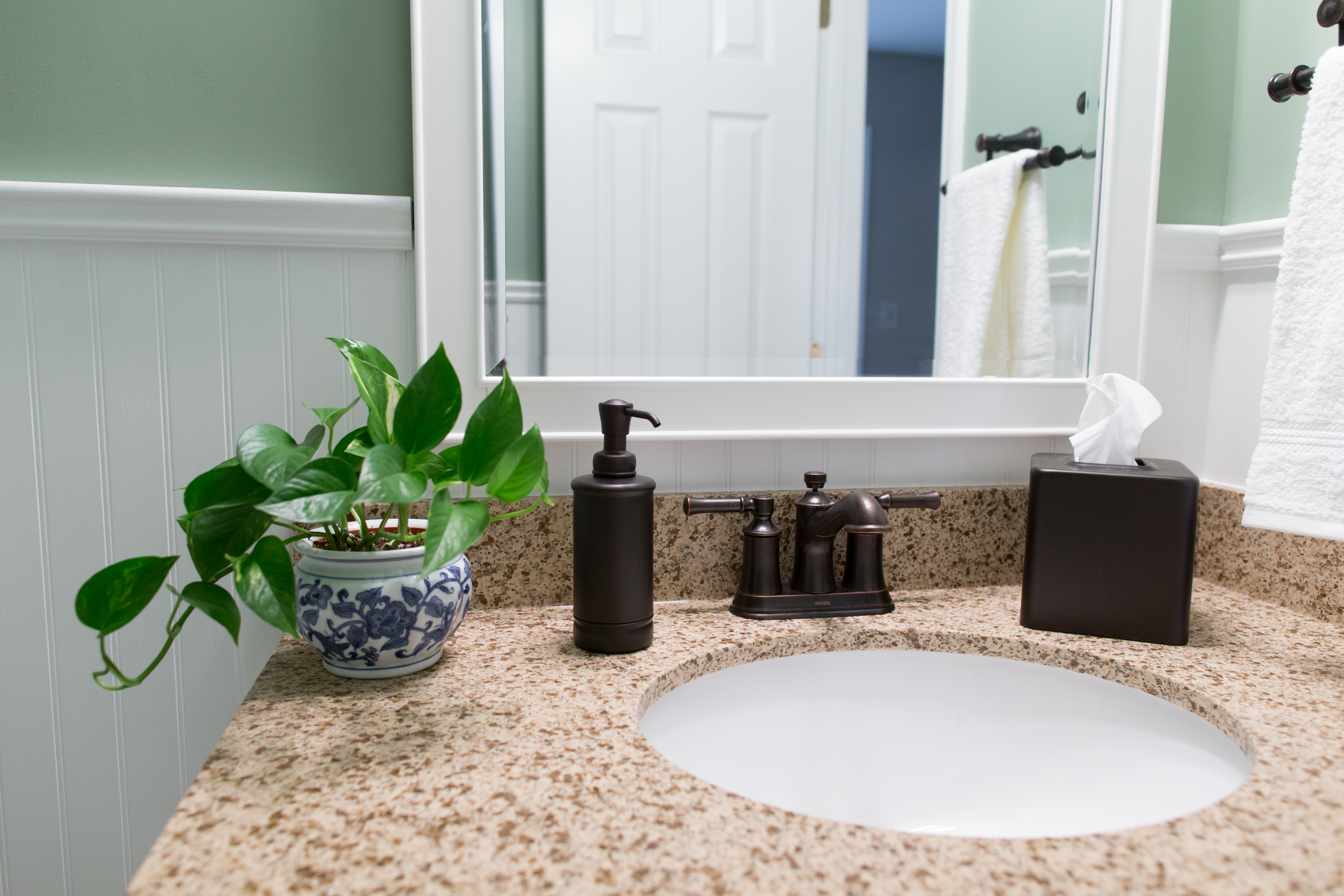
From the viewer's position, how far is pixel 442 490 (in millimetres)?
563

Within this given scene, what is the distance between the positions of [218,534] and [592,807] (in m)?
0.33

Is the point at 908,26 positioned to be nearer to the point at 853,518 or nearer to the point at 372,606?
the point at 853,518

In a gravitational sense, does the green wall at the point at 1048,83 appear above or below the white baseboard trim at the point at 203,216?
above

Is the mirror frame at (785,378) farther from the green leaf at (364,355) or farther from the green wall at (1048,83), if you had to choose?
the green leaf at (364,355)

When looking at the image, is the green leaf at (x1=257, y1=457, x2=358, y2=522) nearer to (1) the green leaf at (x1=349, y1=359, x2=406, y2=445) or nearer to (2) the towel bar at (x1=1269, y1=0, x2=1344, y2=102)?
(1) the green leaf at (x1=349, y1=359, x2=406, y2=445)

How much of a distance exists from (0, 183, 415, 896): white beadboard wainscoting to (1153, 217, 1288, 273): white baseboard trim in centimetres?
90

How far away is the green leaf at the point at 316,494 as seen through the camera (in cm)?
52

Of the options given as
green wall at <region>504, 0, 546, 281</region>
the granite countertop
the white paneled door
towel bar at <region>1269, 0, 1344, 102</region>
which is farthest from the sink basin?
towel bar at <region>1269, 0, 1344, 102</region>

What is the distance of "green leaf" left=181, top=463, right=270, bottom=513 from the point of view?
573 mm

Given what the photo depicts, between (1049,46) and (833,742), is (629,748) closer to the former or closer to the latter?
(833,742)

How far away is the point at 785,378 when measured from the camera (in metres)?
0.91

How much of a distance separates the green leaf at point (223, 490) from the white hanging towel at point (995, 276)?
A: 2.41 ft

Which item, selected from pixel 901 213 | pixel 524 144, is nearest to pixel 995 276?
pixel 901 213

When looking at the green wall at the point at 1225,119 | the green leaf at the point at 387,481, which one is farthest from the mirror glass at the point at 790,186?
the green leaf at the point at 387,481
